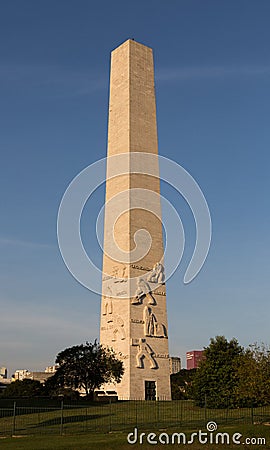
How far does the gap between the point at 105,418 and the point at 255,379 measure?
9873mm

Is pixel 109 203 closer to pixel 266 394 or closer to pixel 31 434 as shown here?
pixel 266 394

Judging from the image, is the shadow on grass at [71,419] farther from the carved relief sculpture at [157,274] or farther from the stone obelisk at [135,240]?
the carved relief sculpture at [157,274]

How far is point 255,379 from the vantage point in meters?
39.6

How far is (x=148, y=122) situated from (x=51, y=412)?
3225 cm

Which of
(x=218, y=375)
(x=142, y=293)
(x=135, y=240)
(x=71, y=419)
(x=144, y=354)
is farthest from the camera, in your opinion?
(x=135, y=240)

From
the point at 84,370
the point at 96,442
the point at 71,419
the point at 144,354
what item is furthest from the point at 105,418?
the point at 144,354

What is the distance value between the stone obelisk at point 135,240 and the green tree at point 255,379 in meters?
12.3

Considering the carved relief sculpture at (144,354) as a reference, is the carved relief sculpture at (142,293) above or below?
above

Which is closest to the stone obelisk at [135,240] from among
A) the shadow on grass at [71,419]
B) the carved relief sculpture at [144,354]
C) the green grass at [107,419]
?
the carved relief sculpture at [144,354]

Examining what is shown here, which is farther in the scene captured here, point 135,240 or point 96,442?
point 135,240

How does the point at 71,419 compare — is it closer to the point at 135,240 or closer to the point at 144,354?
the point at 144,354

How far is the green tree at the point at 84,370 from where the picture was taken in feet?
164

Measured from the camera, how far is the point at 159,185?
6069 centimetres

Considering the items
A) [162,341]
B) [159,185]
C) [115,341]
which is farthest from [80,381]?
[159,185]
